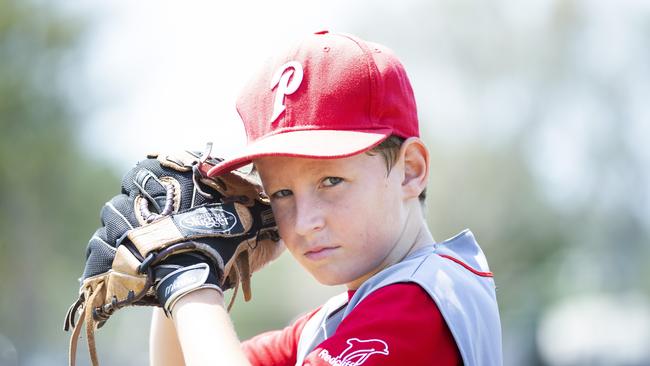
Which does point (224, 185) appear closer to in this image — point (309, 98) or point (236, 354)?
point (309, 98)

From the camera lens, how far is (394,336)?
1937mm

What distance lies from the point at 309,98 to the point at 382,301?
48cm

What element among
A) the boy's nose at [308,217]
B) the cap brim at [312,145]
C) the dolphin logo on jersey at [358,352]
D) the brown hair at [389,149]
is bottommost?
the dolphin logo on jersey at [358,352]

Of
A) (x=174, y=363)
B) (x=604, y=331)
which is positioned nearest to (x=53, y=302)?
(x=604, y=331)

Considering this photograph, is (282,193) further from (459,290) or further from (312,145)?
(459,290)

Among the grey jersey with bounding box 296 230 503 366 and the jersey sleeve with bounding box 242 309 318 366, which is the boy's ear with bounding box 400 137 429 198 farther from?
the jersey sleeve with bounding box 242 309 318 366

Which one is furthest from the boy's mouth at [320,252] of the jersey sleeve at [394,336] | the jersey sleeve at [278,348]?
the jersey sleeve at [278,348]

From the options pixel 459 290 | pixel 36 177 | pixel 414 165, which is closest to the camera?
pixel 459 290

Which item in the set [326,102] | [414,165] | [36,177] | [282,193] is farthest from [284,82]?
[36,177]

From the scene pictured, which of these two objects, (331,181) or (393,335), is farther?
(331,181)

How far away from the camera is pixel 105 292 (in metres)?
2.21

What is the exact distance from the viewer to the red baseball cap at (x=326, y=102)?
2148 millimetres

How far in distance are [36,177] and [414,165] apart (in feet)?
51.5

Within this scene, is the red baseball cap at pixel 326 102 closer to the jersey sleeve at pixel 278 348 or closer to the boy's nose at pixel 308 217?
the boy's nose at pixel 308 217
